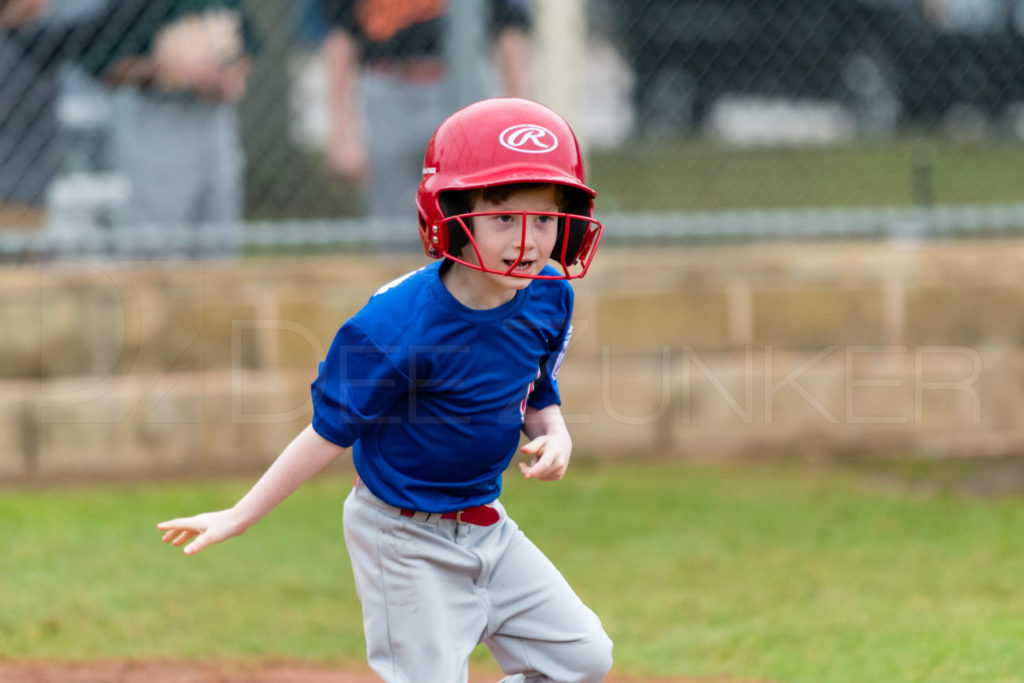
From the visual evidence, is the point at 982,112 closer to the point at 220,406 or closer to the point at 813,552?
the point at 813,552

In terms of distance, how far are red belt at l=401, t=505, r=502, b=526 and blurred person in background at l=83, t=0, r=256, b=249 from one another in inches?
128

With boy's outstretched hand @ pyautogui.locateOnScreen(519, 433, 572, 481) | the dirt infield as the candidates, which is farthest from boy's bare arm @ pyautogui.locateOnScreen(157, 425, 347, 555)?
the dirt infield

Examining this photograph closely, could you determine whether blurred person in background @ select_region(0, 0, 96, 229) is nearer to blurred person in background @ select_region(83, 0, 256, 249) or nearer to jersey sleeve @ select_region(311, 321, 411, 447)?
blurred person in background @ select_region(83, 0, 256, 249)

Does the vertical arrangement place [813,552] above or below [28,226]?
below

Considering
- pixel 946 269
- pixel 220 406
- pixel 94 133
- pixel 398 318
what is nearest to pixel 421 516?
pixel 398 318

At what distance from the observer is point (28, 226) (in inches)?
224

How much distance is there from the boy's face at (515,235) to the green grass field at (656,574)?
63.3 inches

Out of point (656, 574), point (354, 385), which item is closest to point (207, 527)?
point (354, 385)

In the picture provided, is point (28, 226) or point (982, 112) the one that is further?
point (982, 112)

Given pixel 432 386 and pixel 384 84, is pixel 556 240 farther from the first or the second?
pixel 384 84

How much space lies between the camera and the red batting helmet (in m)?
2.59

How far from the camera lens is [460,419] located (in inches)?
107

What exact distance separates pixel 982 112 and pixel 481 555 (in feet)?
14.9

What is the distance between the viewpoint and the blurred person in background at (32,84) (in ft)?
18.0
